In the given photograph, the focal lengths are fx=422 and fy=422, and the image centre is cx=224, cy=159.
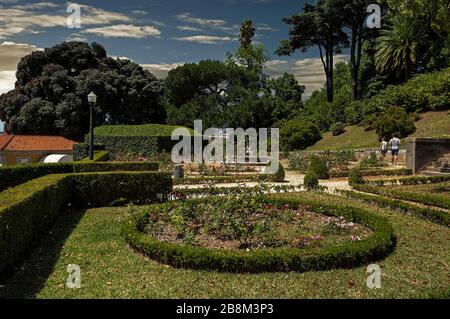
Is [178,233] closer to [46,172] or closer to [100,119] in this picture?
[46,172]

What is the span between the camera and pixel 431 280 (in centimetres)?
651

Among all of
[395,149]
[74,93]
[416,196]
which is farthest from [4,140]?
[416,196]

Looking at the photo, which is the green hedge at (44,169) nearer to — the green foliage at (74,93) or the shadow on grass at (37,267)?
the shadow on grass at (37,267)

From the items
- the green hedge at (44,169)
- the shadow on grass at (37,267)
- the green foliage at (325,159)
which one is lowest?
the shadow on grass at (37,267)

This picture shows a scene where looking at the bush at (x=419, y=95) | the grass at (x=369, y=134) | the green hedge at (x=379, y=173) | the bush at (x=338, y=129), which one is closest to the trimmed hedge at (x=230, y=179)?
the green hedge at (x=379, y=173)

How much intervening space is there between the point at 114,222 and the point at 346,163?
15.4 meters

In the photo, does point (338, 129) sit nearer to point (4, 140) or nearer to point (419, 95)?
point (419, 95)

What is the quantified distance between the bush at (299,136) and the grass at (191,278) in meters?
26.5

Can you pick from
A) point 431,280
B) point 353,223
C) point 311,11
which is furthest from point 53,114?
point 431,280

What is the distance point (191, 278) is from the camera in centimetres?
656

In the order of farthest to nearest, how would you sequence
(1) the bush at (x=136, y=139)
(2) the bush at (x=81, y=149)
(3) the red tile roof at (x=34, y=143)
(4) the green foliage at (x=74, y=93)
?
(4) the green foliage at (x=74, y=93), (3) the red tile roof at (x=34, y=143), (1) the bush at (x=136, y=139), (2) the bush at (x=81, y=149)

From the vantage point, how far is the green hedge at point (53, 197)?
7.00m

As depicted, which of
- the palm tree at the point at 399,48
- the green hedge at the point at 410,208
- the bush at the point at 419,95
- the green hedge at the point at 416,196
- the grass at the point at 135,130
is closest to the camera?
the green hedge at the point at 410,208

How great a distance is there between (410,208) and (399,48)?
27058 mm
